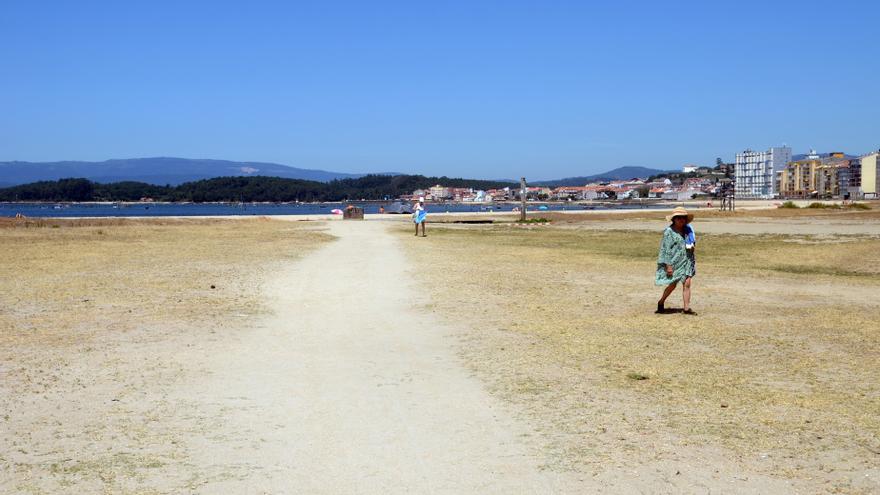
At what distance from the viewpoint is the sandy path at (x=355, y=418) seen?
4945 millimetres

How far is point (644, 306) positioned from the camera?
12859 millimetres

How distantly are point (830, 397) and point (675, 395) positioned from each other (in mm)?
1241

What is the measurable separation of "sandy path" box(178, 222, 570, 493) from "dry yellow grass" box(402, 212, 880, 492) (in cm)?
44

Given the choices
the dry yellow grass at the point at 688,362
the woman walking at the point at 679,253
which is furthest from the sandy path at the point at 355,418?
the woman walking at the point at 679,253

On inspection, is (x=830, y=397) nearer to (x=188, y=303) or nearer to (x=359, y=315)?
(x=359, y=315)

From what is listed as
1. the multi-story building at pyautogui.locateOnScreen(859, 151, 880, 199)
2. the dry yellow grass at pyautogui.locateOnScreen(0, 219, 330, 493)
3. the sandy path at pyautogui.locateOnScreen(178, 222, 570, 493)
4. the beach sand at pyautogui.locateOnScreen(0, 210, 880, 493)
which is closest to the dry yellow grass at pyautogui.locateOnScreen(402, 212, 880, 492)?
the beach sand at pyautogui.locateOnScreen(0, 210, 880, 493)

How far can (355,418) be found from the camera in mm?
6258

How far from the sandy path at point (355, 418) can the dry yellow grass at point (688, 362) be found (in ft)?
1.46

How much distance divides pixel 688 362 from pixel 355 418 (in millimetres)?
3786

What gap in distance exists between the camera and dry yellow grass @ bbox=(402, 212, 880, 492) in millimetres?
5625

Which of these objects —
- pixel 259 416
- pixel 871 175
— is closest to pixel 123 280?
pixel 259 416

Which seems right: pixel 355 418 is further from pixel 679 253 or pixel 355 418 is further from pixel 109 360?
pixel 679 253

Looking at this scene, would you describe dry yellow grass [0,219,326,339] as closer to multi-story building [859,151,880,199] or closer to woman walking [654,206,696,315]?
woman walking [654,206,696,315]

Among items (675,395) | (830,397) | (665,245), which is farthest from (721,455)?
(665,245)
